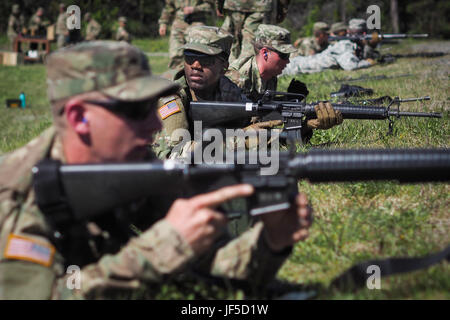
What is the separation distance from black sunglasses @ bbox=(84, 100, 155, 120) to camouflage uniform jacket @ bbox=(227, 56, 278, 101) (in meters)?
4.04

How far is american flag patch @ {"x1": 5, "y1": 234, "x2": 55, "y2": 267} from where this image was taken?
6.31ft

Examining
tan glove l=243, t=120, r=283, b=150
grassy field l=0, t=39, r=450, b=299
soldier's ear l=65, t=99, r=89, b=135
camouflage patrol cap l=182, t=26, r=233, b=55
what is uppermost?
camouflage patrol cap l=182, t=26, r=233, b=55

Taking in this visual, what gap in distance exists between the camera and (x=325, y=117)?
16.1ft

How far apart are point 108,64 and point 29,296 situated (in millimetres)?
1068

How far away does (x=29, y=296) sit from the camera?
1.95 metres

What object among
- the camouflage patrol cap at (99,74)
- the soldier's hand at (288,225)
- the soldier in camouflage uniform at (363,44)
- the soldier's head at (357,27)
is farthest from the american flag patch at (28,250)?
the soldier's head at (357,27)

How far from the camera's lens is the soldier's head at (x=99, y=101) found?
2045mm

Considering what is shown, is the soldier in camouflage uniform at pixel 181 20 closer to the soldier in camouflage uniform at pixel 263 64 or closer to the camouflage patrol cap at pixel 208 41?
the soldier in camouflage uniform at pixel 263 64

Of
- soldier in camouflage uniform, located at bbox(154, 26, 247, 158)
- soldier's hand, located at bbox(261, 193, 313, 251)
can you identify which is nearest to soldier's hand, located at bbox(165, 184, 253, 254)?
soldier's hand, located at bbox(261, 193, 313, 251)

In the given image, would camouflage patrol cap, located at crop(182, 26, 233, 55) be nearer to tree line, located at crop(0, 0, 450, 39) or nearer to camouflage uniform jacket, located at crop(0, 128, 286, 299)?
camouflage uniform jacket, located at crop(0, 128, 286, 299)

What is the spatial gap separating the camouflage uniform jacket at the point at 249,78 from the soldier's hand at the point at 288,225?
403 centimetres

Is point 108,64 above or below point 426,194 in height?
above
